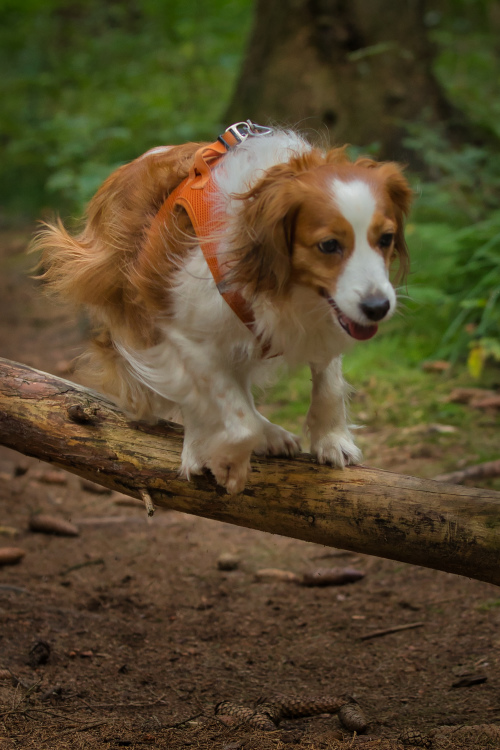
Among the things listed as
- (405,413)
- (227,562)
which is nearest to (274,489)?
(227,562)

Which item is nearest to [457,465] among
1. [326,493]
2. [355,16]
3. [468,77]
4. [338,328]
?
[326,493]

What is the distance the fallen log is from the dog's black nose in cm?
65

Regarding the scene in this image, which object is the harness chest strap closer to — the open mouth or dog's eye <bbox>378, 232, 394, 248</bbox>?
the open mouth

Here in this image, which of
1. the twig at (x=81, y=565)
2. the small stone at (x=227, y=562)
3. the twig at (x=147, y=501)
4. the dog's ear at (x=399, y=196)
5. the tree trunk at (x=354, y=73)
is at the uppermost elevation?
the tree trunk at (x=354, y=73)

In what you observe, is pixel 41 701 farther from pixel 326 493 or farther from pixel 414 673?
pixel 414 673

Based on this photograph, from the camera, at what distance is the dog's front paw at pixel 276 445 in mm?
2855

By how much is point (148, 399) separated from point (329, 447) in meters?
0.79

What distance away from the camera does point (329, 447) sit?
2801 mm

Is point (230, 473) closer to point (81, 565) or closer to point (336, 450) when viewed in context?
point (336, 450)

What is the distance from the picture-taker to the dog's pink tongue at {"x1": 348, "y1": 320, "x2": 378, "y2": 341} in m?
2.25

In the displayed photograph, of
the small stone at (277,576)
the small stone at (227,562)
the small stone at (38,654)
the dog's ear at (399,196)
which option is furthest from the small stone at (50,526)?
the dog's ear at (399,196)

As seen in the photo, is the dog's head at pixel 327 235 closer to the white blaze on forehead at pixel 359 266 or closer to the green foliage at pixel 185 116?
the white blaze on forehead at pixel 359 266

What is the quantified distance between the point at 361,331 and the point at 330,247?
27 centimetres

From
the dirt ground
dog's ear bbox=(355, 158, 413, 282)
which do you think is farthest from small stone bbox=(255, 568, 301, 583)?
dog's ear bbox=(355, 158, 413, 282)
